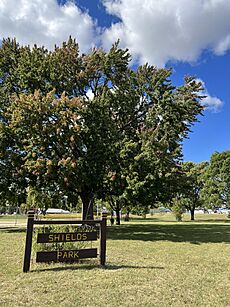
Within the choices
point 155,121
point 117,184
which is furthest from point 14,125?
point 155,121

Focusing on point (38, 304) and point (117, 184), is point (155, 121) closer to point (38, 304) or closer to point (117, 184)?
point (117, 184)

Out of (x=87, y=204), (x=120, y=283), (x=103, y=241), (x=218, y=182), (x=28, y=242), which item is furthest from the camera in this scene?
(x=218, y=182)

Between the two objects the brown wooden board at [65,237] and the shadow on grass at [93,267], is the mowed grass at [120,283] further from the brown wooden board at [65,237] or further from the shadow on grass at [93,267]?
the brown wooden board at [65,237]

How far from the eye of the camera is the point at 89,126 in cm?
1514

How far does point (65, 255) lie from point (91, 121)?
984 cm

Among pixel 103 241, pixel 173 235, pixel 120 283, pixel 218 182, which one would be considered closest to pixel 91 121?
pixel 173 235

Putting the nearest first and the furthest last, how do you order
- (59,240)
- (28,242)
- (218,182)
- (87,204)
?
(28,242)
(59,240)
(87,204)
(218,182)

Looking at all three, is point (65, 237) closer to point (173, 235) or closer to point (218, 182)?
point (173, 235)

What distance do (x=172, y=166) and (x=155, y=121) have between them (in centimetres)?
351

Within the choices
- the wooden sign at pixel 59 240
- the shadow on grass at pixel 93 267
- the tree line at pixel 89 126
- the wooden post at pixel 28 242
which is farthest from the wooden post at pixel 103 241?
the tree line at pixel 89 126

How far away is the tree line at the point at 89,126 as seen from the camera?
13766 millimetres

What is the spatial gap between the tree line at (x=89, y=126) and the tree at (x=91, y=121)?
5 centimetres

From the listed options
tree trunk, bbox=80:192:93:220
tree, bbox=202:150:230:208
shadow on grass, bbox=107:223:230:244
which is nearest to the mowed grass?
shadow on grass, bbox=107:223:230:244

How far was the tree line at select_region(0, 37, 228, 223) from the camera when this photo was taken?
1377 centimetres
